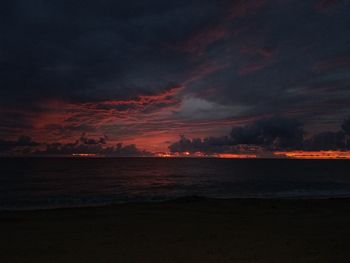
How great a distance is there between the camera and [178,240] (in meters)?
13.1

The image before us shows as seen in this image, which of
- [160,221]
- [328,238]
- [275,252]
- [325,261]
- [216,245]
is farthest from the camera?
[160,221]

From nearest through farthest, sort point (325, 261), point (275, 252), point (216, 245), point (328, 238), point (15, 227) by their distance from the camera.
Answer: point (325, 261) < point (275, 252) < point (216, 245) < point (328, 238) < point (15, 227)

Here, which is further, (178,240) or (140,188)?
(140,188)

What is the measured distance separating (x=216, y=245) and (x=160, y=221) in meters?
6.60

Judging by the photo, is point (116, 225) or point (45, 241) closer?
point (45, 241)

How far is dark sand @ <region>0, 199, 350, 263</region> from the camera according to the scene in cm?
1064

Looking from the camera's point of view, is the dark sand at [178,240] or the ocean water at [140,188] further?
the ocean water at [140,188]

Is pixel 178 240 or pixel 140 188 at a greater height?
pixel 178 240

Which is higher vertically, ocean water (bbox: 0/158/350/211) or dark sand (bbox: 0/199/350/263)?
dark sand (bbox: 0/199/350/263)

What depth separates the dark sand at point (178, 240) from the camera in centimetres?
1064

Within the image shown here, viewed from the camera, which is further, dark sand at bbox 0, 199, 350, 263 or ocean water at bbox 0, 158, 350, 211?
ocean water at bbox 0, 158, 350, 211

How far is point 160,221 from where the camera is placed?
59.3ft

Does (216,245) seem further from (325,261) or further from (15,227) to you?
(15,227)

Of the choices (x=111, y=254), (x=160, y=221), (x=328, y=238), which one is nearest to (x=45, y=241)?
(x=111, y=254)
